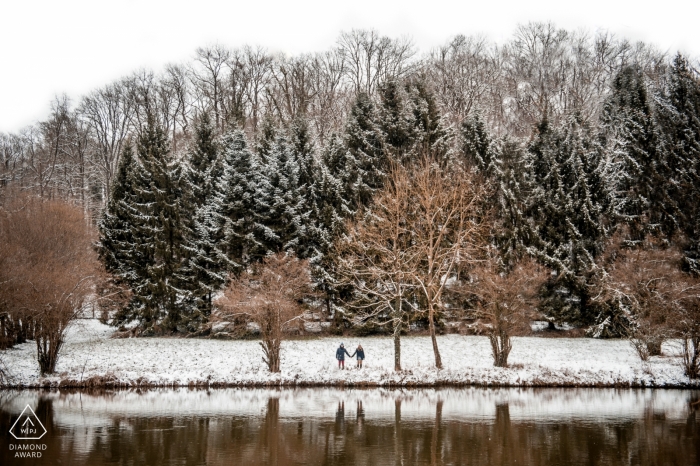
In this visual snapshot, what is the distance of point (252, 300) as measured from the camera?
28156 millimetres

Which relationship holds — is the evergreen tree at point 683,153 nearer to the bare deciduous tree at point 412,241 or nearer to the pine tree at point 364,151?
the bare deciduous tree at point 412,241

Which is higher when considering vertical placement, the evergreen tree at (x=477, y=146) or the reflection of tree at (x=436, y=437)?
the evergreen tree at (x=477, y=146)

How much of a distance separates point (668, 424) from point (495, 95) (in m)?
41.1

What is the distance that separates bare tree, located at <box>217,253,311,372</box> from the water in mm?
2796

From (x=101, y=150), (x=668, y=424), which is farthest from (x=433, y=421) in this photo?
(x=101, y=150)

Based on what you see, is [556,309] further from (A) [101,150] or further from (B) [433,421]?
(A) [101,150]

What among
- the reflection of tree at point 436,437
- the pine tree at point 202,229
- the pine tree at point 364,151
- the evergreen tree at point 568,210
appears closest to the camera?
the reflection of tree at point 436,437

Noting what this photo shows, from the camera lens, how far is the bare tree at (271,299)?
91.9ft

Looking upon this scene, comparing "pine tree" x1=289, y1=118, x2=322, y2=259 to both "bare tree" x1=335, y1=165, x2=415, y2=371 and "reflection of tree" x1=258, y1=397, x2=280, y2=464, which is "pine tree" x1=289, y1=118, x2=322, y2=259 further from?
"reflection of tree" x1=258, y1=397, x2=280, y2=464

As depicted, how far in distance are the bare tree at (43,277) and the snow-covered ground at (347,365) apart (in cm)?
188

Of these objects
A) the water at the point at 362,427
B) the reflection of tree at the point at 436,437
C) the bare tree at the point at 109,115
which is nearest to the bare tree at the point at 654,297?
the water at the point at 362,427

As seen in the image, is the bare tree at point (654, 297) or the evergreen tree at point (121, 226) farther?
the evergreen tree at point (121, 226)

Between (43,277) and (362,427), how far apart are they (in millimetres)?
17685

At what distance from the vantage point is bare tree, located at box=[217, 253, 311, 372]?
28.0 metres
